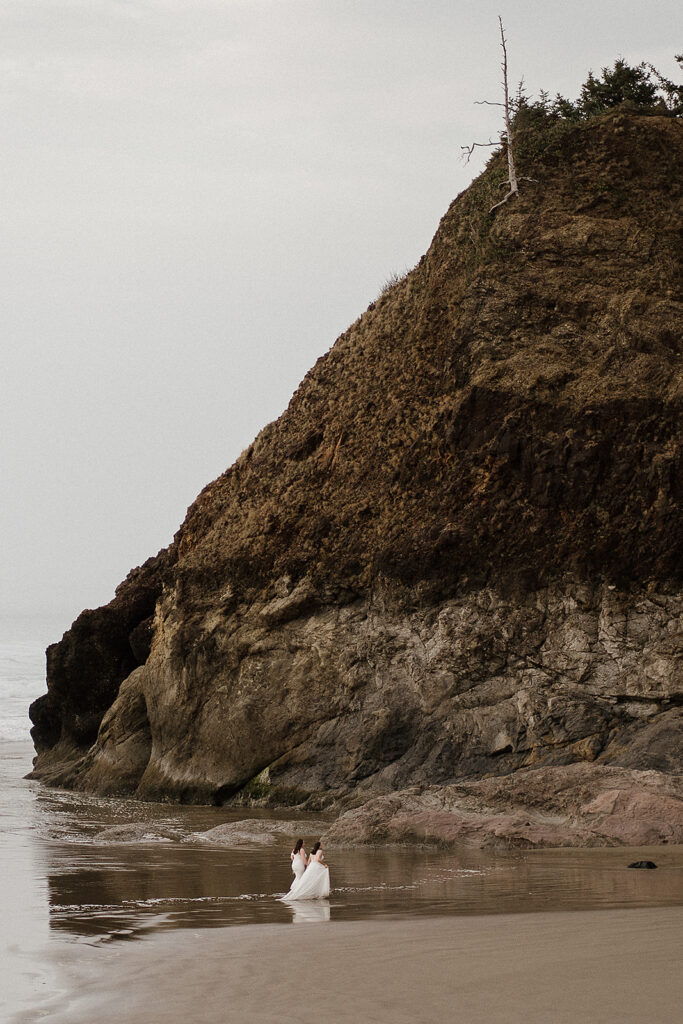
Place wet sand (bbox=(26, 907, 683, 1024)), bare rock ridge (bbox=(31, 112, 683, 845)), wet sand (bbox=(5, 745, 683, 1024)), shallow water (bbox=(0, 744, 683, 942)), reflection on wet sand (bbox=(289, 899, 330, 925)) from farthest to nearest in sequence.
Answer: bare rock ridge (bbox=(31, 112, 683, 845)), shallow water (bbox=(0, 744, 683, 942)), reflection on wet sand (bbox=(289, 899, 330, 925)), wet sand (bbox=(5, 745, 683, 1024)), wet sand (bbox=(26, 907, 683, 1024))

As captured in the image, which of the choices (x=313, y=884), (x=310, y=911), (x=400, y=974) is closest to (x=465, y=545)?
(x=313, y=884)

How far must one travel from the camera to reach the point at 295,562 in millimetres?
23422

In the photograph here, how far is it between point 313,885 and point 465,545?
37.5ft

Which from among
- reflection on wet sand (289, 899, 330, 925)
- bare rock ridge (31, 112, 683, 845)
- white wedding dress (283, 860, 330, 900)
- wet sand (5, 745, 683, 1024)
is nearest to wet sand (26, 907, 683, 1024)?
wet sand (5, 745, 683, 1024)

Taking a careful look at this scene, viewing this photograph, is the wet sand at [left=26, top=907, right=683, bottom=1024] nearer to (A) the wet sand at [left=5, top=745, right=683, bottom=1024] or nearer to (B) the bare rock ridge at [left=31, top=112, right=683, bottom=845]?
(A) the wet sand at [left=5, top=745, right=683, bottom=1024]

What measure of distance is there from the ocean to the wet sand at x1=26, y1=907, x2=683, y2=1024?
0.41ft

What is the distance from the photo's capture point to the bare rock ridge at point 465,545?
772 inches

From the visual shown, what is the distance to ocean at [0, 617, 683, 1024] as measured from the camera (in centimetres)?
807

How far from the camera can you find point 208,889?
11.6 meters

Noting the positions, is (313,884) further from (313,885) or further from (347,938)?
(347,938)

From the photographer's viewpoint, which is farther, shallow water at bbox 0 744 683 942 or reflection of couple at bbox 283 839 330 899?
reflection of couple at bbox 283 839 330 899

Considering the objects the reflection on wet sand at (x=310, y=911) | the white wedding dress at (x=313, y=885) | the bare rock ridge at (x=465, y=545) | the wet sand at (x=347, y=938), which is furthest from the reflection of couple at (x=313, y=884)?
the bare rock ridge at (x=465, y=545)

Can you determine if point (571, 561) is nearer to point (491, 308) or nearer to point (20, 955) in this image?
point (491, 308)

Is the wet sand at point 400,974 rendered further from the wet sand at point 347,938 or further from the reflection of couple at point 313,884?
the reflection of couple at point 313,884
